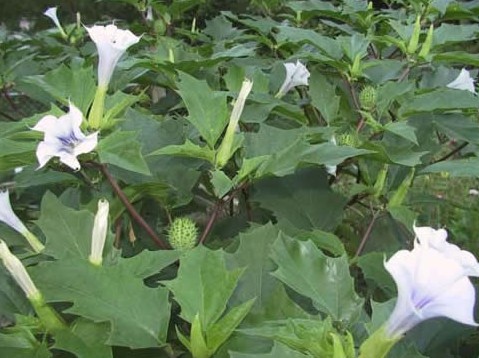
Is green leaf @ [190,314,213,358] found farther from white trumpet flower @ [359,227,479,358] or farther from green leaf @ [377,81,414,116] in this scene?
green leaf @ [377,81,414,116]

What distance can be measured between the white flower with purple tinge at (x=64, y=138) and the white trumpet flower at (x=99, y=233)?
3.6 inches

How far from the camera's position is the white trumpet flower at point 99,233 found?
32.8 inches

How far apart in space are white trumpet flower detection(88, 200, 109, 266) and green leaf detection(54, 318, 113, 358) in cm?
7

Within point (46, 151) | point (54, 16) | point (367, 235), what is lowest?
point (54, 16)

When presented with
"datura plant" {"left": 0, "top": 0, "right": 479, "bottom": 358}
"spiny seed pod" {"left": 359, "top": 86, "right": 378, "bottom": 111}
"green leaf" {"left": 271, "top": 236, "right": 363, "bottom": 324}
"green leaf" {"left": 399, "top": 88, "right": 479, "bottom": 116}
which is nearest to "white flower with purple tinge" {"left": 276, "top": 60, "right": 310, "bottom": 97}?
"datura plant" {"left": 0, "top": 0, "right": 479, "bottom": 358}

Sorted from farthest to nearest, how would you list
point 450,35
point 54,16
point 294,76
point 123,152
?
1. point 54,16
2. point 450,35
3. point 294,76
4. point 123,152

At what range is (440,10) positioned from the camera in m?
1.72

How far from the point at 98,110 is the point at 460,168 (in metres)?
0.51

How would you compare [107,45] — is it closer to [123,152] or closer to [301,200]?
[123,152]

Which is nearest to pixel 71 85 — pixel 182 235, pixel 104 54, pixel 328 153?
pixel 104 54

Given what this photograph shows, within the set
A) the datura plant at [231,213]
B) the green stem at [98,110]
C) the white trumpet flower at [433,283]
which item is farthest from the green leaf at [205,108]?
the white trumpet flower at [433,283]

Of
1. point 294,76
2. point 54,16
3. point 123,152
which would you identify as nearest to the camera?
point 123,152

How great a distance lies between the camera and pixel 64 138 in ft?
3.03

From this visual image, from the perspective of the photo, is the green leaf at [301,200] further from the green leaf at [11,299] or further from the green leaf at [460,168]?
the green leaf at [11,299]
